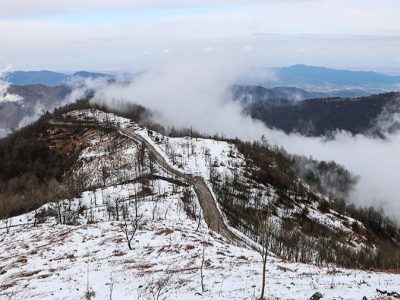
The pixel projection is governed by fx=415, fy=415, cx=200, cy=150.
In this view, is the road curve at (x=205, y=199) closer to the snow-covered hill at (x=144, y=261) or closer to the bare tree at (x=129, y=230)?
the snow-covered hill at (x=144, y=261)

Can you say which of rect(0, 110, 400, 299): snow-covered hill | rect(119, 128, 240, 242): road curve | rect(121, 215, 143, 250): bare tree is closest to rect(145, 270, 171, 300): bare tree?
rect(0, 110, 400, 299): snow-covered hill

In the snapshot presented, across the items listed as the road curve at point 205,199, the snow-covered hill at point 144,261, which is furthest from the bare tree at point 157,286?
the road curve at point 205,199

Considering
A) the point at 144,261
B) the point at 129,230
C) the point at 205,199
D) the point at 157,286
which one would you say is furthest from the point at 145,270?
the point at 205,199

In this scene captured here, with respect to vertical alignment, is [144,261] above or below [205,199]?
above

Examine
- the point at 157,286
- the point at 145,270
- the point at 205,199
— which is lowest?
the point at 205,199

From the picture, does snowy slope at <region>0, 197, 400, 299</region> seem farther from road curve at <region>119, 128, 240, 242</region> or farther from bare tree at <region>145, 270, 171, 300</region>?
road curve at <region>119, 128, 240, 242</region>

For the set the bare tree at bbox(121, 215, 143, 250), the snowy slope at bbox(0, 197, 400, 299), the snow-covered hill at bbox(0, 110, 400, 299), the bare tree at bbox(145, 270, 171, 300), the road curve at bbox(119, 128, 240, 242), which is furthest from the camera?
the road curve at bbox(119, 128, 240, 242)

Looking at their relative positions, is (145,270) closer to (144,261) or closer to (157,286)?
(144,261)

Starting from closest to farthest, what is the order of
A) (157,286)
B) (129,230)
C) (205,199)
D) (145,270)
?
1. (157,286)
2. (145,270)
3. (129,230)
4. (205,199)

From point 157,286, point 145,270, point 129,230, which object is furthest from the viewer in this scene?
point 129,230

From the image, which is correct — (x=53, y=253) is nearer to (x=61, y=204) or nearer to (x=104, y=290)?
(x=104, y=290)

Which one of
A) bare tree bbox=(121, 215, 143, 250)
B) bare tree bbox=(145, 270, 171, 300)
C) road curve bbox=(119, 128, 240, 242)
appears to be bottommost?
road curve bbox=(119, 128, 240, 242)
